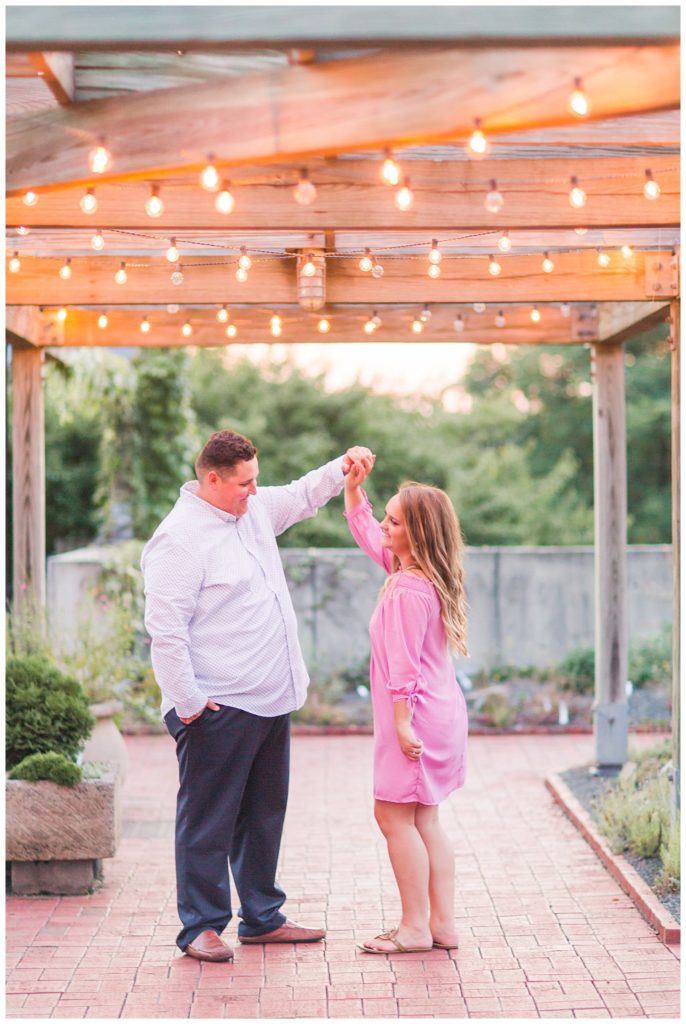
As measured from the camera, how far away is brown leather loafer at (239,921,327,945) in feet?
14.8

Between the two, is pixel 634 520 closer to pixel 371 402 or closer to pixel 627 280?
pixel 371 402

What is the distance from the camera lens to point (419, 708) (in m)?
4.29

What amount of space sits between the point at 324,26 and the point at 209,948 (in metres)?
3.14

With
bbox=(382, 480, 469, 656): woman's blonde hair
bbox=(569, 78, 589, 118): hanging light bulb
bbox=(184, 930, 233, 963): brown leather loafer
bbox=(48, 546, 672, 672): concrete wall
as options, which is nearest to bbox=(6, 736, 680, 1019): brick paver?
bbox=(184, 930, 233, 963): brown leather loafer

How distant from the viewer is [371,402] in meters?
16.3

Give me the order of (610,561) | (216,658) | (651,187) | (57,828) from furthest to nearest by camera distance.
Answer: (610,561), (57,828), (216,658), (651,187)

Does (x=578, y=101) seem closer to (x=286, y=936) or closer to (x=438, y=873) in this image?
(x=438, y=873)

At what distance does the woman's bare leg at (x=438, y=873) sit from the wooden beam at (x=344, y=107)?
244cm

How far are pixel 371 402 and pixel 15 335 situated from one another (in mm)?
9760

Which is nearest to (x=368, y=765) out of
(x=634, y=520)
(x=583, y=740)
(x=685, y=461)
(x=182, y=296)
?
(x=583, y=740)

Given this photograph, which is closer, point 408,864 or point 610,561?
point 408,864

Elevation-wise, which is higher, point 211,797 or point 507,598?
point 507,598

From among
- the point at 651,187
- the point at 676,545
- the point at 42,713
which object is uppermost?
the point at 651,187

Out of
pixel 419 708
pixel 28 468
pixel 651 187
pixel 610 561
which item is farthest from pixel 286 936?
pixel 28 468
